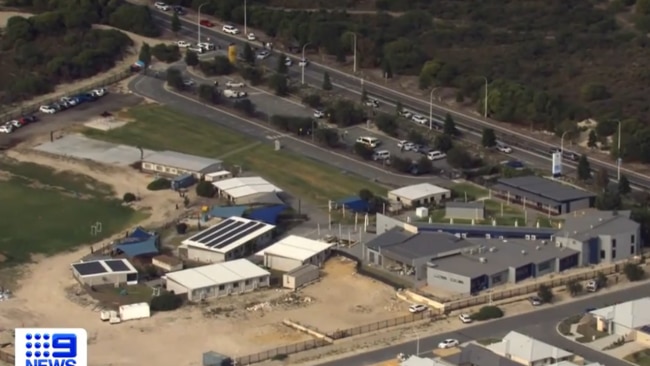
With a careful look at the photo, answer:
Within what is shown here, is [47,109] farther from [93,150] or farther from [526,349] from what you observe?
[526,349]

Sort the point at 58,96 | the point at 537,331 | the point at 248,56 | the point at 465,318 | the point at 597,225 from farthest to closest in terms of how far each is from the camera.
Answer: the point at 248,56
the point at 58,96
the point at 597,225
the point at 465,318
the point at 537,331

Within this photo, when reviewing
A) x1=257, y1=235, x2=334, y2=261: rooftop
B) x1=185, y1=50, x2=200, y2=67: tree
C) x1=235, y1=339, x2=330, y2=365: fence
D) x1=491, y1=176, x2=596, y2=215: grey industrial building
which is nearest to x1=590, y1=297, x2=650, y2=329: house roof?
x1=235, y1=339, x2=330, y2=365: fence

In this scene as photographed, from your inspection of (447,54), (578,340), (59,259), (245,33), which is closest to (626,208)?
(578,340)

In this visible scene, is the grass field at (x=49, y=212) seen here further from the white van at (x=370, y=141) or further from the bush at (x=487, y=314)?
the bush at (x=487, y=314)

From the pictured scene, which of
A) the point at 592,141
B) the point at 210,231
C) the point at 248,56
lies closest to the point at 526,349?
the point at 210,231

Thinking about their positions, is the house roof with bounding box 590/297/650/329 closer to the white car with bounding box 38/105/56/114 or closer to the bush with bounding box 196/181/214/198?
the bush with bounding box 196/181/214/198

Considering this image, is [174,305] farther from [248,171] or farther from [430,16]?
[430,16]
